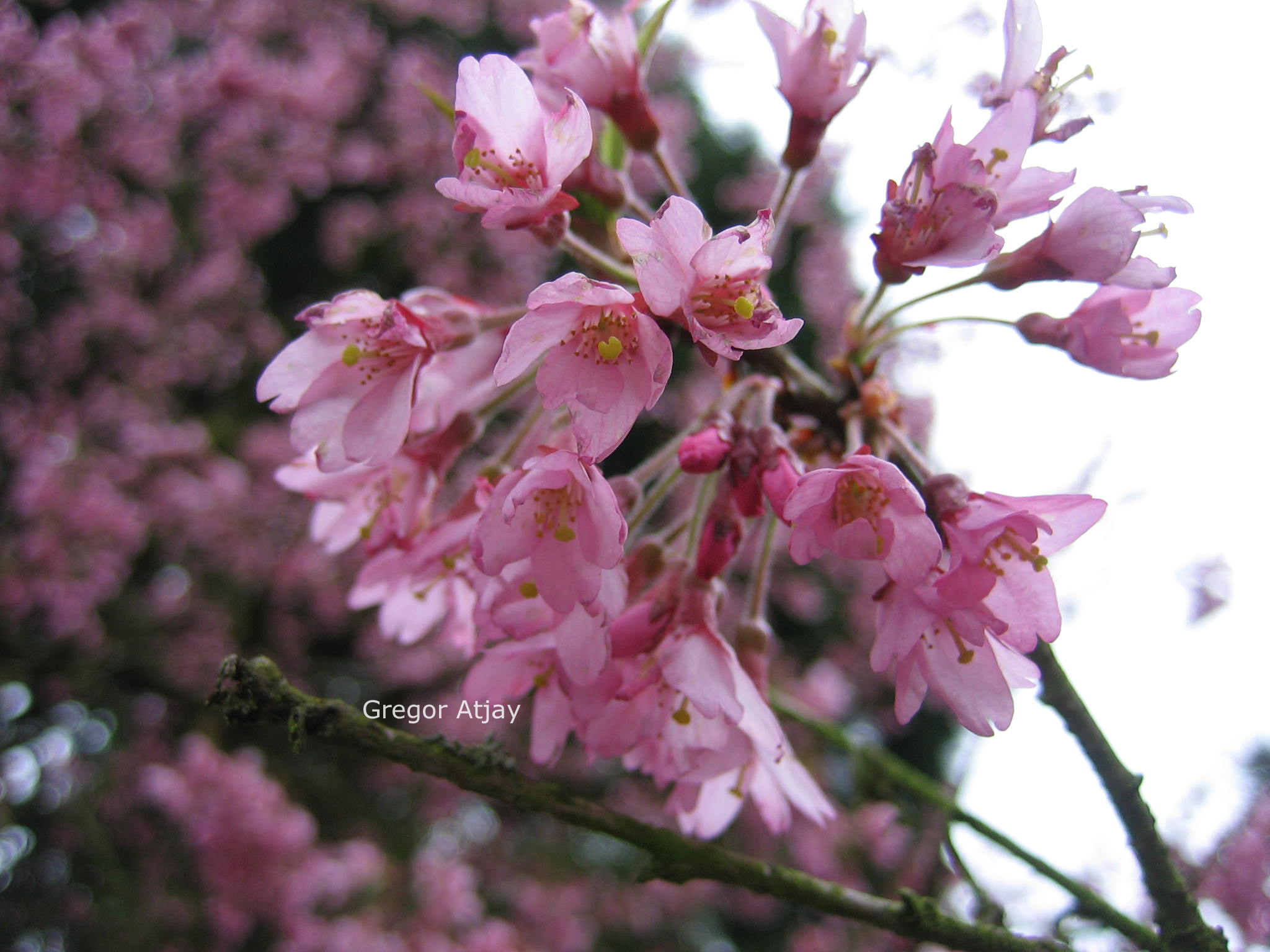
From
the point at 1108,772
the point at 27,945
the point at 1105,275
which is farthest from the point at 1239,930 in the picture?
the point at 27,945

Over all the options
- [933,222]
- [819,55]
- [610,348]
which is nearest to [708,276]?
[610,348]

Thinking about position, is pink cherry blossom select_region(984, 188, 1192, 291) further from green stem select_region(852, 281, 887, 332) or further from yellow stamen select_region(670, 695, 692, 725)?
yellow stamen select_region(670, 695, 692, 725)

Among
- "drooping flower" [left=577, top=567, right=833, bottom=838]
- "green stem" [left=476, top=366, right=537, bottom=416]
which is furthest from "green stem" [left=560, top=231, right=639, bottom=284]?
"drooping flower" [left=577, top=567, right=833, bottom=838]

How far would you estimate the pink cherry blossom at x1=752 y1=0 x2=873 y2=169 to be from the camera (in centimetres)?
99

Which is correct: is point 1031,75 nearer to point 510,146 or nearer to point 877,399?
point 877,399

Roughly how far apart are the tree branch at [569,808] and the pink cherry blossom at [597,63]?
0.83 metres

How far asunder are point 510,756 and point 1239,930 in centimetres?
362

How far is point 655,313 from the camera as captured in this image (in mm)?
672

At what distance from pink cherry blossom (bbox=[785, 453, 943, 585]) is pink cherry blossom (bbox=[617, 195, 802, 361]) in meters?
0.14

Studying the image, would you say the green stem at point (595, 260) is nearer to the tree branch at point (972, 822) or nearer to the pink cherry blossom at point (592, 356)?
the pink cherry blossom at point (592, 356)

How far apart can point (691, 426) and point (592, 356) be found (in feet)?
0.81

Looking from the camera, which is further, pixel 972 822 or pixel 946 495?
pixel 972 822

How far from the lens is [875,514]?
2.45 ft

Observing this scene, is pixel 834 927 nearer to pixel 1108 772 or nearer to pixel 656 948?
pixel 656 948
